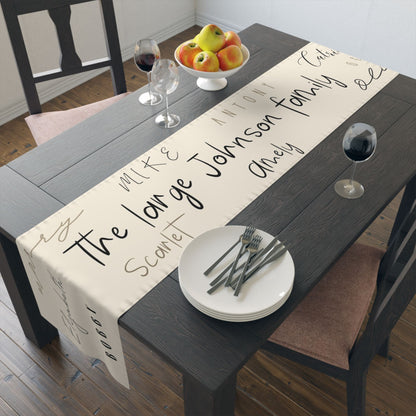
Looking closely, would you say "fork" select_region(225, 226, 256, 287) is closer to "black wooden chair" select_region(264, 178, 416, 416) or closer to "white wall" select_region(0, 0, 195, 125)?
"black wooden chair" select_region(264, 178, 416, 416)

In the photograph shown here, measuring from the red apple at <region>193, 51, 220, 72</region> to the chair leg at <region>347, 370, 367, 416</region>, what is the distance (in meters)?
1.03

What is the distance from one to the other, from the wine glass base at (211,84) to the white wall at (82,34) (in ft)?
4.35

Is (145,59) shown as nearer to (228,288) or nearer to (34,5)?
(34,5)

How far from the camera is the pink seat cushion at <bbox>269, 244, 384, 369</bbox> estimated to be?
1.42 metres

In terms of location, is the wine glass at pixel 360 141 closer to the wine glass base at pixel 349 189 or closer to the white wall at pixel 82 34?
the wine glass base at pixel 349 189

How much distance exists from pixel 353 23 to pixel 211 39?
167cm

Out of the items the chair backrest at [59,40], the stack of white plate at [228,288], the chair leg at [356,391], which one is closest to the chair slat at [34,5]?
the chair backrest at [59,40]

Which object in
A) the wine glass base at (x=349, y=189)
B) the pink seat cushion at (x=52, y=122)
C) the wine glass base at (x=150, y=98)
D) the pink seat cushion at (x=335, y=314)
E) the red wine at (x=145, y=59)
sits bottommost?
the pink seat cushion at (x=335, y=314)

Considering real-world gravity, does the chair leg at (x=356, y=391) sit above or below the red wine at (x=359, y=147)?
below

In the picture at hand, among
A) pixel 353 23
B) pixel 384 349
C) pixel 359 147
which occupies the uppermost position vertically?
pixel 359 147

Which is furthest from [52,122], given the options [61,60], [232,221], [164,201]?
[232,221]

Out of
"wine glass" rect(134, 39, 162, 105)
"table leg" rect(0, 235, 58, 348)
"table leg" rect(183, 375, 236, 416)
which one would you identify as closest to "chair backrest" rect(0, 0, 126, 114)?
"wine glass" rect(134, 39, 162, 105)

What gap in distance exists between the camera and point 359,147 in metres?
1.40

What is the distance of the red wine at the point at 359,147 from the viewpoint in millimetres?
1390
